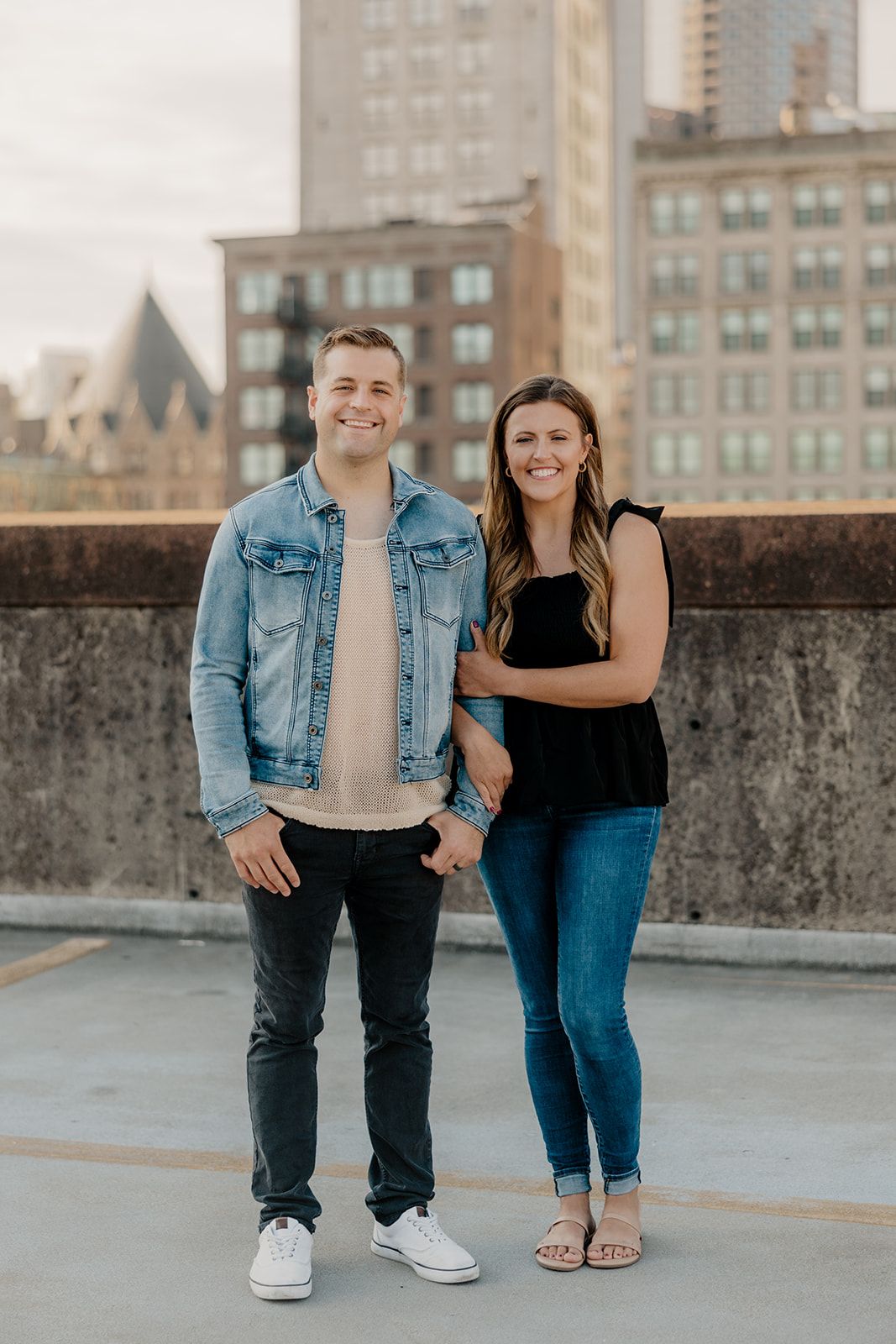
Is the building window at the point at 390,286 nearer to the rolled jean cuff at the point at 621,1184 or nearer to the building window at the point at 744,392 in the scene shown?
the building window at the point at 744,392

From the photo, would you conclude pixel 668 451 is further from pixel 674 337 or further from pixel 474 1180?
pixel 474 1180

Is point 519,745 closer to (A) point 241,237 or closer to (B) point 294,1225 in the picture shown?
(B) point 294,1225

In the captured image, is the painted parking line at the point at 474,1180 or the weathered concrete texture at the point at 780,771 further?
the weathered concrete texture at the point at 780,771

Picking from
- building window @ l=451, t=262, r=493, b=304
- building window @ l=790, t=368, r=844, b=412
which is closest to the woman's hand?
building window @ l=451, t=262, r=493, b=304

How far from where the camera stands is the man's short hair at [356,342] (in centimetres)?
328

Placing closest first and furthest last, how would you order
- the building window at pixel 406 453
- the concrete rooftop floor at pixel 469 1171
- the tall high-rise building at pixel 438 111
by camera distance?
the concrete rooftop floor at pixel 469 1171 → the building window at pixel 406 453 → the tall high-rise building at pixel 438 111

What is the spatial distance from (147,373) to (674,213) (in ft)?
270

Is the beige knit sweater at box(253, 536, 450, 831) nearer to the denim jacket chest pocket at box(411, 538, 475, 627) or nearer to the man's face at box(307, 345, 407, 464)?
the denim jacket chest pocket at box(411, 538, 475, 627)

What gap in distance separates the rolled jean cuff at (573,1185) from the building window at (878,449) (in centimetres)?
8612

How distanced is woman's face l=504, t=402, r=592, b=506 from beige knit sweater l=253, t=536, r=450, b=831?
372mm

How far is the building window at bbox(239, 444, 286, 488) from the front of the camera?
8744cm

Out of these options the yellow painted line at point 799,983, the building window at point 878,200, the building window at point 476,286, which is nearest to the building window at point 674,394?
the building window at point 476,286

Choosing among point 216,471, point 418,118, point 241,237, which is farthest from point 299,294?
point 216,471

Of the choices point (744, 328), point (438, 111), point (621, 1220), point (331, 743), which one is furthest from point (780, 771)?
point (438, 111)
